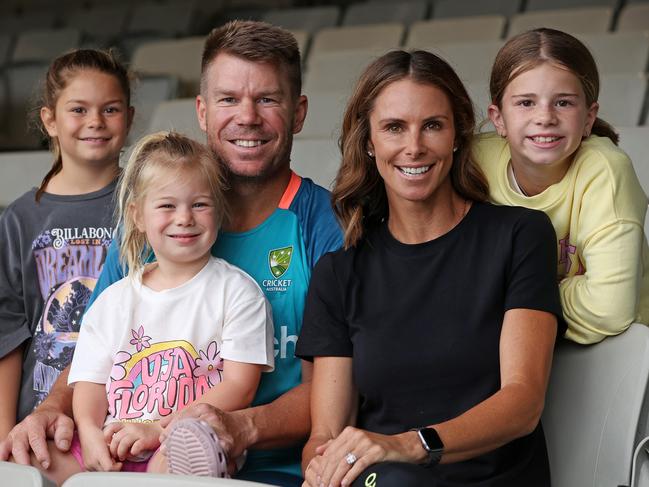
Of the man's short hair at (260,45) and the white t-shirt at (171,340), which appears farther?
the man's short hair at (260,45)

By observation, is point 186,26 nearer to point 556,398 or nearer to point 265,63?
point 265,63

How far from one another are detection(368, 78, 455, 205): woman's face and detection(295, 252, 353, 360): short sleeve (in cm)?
21

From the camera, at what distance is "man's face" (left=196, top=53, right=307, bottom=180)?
2.06 m

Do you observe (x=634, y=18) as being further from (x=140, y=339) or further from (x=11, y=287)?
(x=140, y=339)

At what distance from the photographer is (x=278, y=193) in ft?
6.94

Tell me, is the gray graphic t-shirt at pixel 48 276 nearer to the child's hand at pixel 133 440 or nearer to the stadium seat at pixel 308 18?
the child's hand at pixel 133 440


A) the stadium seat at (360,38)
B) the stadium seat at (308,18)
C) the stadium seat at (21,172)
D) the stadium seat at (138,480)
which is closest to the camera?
the stadium seat at (138,480)

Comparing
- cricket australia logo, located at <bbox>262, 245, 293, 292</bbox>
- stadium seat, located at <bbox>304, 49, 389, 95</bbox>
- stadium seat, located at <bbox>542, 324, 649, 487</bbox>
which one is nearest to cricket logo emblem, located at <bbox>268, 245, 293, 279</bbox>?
cricket australia logo, located at <bbox>262, 245, 293, 292</bbox>

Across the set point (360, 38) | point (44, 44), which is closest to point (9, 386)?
point (360, 38)

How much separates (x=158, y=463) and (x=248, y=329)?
0.30 m

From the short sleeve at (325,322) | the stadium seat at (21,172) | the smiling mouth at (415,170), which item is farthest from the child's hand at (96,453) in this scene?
the stadium seat at (21,172)

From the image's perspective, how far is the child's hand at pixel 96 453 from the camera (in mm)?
1802

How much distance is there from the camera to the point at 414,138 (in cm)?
183

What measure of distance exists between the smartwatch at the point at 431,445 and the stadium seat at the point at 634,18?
356 cm
